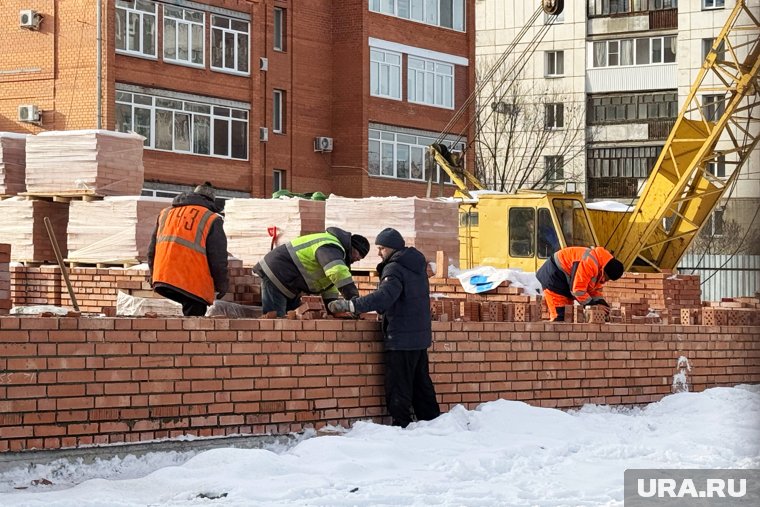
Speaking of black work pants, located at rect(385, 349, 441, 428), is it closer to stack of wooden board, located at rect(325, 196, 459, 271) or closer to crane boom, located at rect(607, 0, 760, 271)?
stack of wooden board, located at rect(325, 196, 459, 271)

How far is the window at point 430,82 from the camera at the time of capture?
1473 inches

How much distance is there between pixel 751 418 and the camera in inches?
398

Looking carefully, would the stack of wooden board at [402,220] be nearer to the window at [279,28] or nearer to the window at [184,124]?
the window at [184,124]

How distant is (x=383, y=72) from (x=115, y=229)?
2244cm

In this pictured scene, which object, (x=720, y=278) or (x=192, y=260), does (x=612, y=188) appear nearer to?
(x=720, y=278)

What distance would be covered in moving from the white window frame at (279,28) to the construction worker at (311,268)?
24.8 meters

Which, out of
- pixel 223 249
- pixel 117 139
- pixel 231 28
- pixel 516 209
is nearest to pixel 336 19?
pixel 231 28

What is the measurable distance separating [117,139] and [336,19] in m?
21.4

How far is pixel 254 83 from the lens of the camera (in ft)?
108

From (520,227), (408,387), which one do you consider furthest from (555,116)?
(408,387)

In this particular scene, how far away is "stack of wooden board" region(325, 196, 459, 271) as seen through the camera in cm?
1527

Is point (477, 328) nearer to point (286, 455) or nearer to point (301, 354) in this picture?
point (301, 354)

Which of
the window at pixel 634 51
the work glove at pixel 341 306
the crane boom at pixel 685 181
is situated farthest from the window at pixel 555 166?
the work glove at pixel 341 306

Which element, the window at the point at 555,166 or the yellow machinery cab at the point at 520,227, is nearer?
the yellow machinery cab at the point at 520,227
